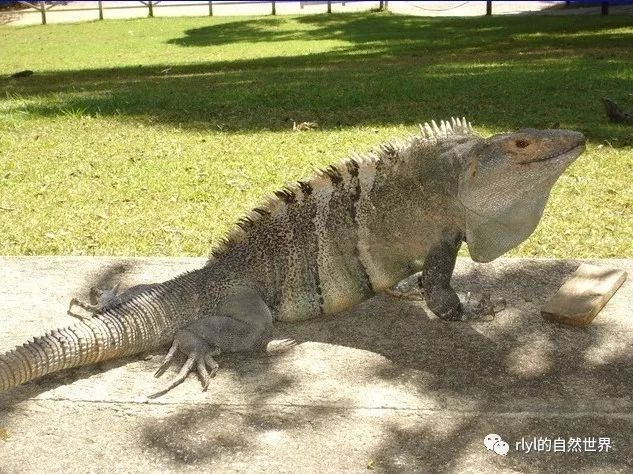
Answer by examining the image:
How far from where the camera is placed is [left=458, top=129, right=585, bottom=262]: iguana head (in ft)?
13.1

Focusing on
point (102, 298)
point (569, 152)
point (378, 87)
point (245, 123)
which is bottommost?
point (102, 298)

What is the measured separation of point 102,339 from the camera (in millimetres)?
3887

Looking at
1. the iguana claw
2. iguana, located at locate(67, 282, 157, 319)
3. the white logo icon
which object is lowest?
the white logo icon

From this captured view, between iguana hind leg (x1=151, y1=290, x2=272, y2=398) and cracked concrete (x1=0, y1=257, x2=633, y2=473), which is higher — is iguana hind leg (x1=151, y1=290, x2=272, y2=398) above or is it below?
above

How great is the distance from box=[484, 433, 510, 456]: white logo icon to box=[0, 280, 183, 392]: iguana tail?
1.64 meters

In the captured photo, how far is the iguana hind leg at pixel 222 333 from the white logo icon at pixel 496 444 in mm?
1295

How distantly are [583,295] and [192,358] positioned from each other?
2.18m

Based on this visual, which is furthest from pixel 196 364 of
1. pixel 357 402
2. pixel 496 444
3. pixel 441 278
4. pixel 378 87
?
pixel 378 87

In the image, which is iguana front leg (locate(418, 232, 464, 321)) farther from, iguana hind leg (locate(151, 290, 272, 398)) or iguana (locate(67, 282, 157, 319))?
iguana (locate(67, 282, 157, 319))

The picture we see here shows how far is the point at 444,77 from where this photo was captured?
14055 mm

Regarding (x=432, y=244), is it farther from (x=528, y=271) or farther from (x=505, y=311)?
(x=528, y=271)

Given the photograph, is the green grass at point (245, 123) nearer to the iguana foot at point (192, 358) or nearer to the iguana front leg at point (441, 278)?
the iguana front leg at point (441, 278)

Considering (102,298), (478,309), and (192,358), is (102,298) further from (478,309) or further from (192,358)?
(478,309)

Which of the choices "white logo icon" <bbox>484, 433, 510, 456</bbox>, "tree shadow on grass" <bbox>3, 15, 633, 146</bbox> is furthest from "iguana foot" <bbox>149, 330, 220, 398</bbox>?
"tree shadow on grass" <bbox>3, 15, 633, 146</bbox>
